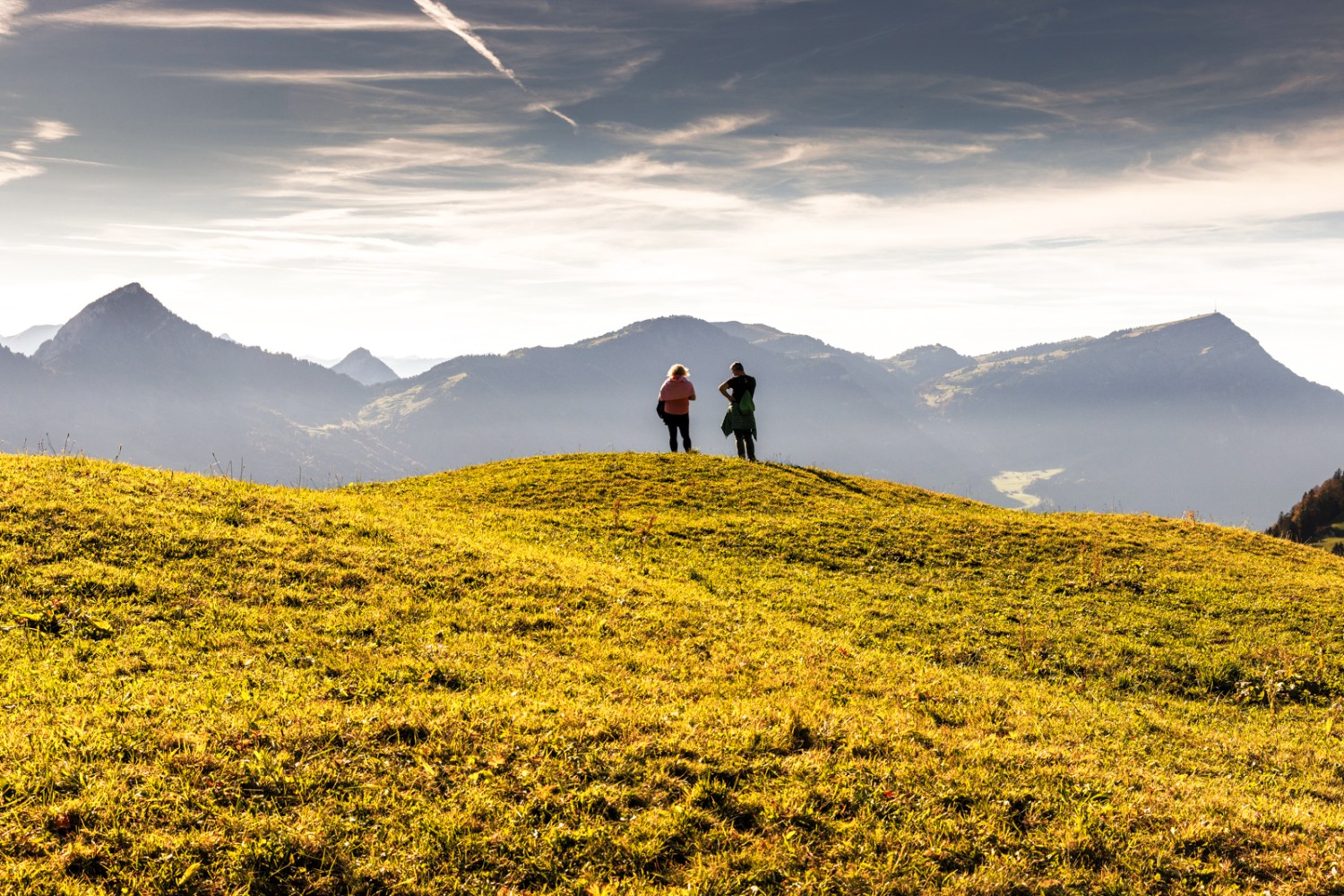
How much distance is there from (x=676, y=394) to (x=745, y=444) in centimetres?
460

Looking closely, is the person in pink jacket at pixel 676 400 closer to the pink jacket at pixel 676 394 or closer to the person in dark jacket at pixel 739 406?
the pink jacket at pixel 676 394

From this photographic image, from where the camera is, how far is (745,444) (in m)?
35.5

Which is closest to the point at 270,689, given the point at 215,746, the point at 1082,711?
the point at 215,746

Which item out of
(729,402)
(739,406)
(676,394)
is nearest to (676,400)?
(676,394)

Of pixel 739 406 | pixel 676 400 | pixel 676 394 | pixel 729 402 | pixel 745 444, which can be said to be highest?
pixel 676 394

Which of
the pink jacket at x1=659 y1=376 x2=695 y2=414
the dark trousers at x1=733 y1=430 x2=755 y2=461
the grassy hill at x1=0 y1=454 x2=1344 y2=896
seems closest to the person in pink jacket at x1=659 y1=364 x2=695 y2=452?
the pink jacket at x1=659 y1=376 x2=695 y2=414

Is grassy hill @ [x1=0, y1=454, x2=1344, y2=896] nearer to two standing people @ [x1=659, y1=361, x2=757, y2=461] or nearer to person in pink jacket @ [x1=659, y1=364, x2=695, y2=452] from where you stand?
two standing people @ [x1=659, y1=361, x2=757, y2=461]

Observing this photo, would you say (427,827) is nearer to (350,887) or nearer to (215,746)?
(350,887)

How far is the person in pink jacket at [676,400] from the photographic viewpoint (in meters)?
33.2

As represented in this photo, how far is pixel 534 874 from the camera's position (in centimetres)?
723

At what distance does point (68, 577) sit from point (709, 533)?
16.6 m

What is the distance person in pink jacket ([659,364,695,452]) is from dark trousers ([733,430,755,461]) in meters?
Answer: 2.33

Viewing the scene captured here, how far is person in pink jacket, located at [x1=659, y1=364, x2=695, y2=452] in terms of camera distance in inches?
1307

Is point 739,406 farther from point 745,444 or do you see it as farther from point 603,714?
point 603,714
